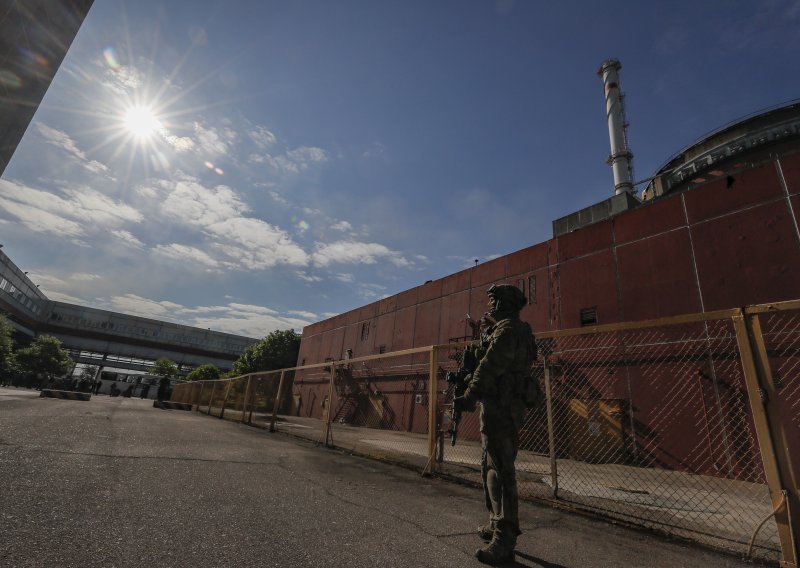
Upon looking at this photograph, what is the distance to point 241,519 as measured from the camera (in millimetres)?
2508

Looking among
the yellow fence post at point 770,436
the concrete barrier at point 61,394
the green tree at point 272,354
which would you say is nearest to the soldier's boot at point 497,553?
the yellow fence post at point 770,436

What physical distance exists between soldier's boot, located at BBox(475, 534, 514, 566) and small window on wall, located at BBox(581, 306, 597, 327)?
12.3 metres

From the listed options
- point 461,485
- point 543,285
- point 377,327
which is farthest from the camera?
point 377,327

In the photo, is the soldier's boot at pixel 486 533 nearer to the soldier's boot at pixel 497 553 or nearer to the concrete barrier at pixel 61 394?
the soldier's boot at pixel 497 553

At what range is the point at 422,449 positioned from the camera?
709cm

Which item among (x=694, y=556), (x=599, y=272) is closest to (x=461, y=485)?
(x=694, y=556)

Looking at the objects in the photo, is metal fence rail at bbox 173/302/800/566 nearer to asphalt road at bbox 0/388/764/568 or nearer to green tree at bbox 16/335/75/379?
asphalt road at bbox 0/388/764/568

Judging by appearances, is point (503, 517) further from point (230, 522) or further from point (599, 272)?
point (599, 272)

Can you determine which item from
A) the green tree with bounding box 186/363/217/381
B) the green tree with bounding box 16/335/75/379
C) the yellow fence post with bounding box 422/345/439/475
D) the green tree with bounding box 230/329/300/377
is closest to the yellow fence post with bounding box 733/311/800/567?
the yellow fence post with bounding box 422/345/439/475

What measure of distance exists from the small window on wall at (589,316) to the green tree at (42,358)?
172 feet

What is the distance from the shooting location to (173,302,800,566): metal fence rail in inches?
119

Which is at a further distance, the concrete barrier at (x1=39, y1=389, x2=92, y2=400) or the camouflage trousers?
the concrete barrier at (x1=39, y1=389, x2=92, y2=400)

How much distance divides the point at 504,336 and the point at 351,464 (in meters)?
3.86

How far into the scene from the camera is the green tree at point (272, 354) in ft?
128
